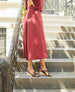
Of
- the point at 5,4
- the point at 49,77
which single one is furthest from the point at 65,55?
the point at 5,4

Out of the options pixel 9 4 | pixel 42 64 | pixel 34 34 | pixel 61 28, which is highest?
pixel 9 4

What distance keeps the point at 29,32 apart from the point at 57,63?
871 mm

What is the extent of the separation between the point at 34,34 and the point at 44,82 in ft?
2.69

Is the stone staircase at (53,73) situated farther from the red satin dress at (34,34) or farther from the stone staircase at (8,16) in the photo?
the stone staircase at (8,16)

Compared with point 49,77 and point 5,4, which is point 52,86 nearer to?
point 49,77

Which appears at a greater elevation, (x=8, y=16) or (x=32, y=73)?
(x=8, y=16)

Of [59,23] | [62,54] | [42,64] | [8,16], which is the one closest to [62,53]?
[62,54]

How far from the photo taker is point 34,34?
267cm

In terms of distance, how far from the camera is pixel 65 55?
365cm

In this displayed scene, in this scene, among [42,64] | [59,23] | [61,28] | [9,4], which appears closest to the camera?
[42,64]

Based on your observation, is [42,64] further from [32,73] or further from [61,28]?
[61,28]

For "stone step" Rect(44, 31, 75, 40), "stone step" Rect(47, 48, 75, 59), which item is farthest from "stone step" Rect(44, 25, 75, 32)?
"stone step" Rect(47, 48, 75, 59)

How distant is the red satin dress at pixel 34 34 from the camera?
2.66 meters

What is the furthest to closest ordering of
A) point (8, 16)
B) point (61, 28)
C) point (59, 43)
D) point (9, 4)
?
point (9, 4) → point (8, 16) → point (61, 28) → point (59, 43)
